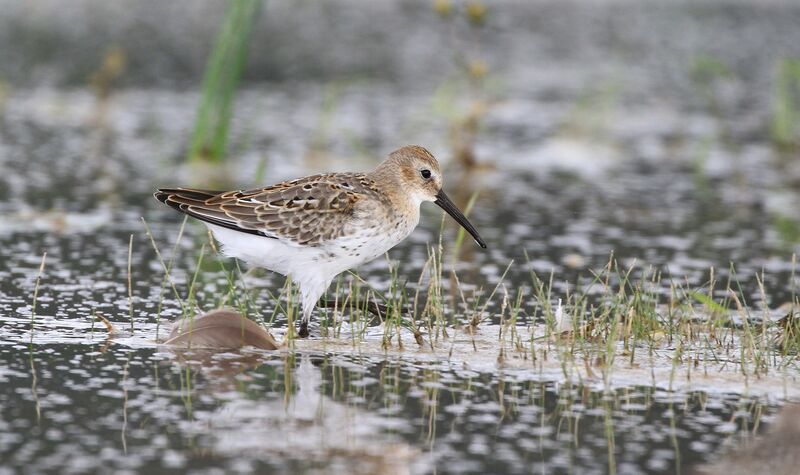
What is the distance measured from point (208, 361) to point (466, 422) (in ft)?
6.00

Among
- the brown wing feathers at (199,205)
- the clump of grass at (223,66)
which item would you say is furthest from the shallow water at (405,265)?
the brown wing feathers at (199,205)

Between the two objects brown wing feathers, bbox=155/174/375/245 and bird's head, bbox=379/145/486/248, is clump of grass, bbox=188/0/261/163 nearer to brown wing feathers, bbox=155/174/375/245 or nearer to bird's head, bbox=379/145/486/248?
bird's head, bbox=379/145/486/248

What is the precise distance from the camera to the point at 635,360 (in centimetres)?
853

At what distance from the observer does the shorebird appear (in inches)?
354

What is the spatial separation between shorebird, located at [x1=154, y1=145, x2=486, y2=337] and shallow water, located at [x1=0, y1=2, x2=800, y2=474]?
0.41 m

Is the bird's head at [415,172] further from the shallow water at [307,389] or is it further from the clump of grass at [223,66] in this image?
the clump of grass at [223,66]

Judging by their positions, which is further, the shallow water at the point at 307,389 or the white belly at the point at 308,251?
the white belly at the point at 308,251

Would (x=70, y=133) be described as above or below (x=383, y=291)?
above

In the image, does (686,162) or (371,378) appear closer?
(371,378)

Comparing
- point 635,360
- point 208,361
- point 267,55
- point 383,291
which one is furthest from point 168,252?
point 267,55

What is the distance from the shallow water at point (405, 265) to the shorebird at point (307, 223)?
413 mm

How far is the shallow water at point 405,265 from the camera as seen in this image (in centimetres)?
670

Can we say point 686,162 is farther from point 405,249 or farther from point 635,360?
point 635,360

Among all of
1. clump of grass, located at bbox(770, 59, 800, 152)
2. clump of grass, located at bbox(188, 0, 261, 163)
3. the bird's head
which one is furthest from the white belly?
clump of grass, located at bbox(770, 59, 800, 152)
